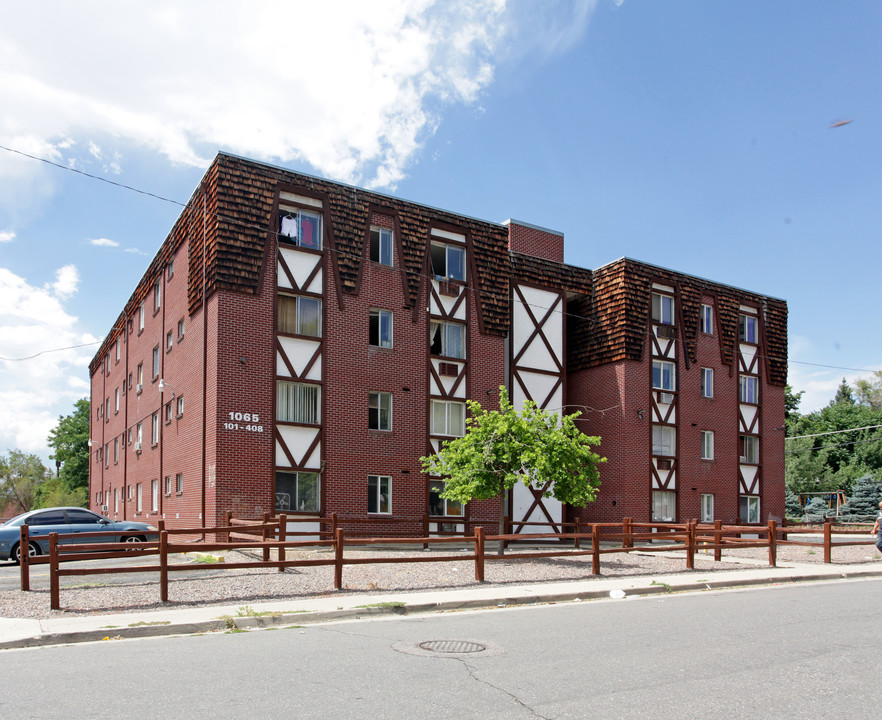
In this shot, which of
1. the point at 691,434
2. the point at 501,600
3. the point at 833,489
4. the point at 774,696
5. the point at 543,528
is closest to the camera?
the point at 774,696

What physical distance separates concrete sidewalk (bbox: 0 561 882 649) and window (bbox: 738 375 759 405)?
20199 mm

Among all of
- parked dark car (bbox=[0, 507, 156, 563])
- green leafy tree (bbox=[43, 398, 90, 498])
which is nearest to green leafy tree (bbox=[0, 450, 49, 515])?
green leafy tree (bbox=[43, 398, 90, 498])

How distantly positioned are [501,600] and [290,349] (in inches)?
552

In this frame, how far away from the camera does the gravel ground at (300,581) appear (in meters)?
12.7

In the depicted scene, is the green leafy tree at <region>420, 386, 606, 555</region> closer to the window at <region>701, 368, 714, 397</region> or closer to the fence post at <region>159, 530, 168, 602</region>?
the fence post at <region>159, 530, 168, 602</region>

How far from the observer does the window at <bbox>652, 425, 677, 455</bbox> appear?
33.4 meters

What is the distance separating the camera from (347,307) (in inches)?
1050

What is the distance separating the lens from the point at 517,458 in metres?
20.3

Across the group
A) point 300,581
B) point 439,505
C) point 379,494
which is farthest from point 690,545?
point 379,494

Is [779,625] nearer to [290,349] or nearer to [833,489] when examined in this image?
[290,349]

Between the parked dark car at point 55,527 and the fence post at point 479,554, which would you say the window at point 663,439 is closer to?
the fence post at point 479,554

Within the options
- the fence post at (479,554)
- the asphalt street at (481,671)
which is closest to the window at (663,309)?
the fence post at (479,554)

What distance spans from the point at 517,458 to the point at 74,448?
5723 centimetres

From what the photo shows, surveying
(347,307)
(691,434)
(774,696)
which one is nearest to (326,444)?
(347,307)
